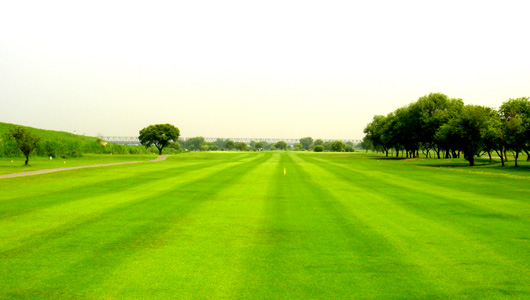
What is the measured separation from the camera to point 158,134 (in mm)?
124188

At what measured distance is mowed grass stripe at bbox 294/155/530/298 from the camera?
7438 millimetres

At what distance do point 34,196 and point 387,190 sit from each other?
2077cm

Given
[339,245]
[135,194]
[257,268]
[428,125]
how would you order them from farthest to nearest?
1. [428,125]
2. [135,194]
3. [339,245]
4. [257,268]

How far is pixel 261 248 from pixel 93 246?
456 cm

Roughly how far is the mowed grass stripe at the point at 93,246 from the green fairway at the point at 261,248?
4 cm

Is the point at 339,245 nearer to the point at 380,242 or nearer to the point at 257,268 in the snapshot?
the point at 380,242

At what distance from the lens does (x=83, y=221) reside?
13.5m

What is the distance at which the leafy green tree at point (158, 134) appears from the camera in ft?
406

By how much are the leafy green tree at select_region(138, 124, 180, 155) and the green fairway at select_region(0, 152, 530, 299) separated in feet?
353

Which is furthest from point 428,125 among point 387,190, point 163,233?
point 163,233

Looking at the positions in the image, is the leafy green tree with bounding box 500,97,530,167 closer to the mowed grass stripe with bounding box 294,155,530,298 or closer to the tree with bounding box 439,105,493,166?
the tree with bounding box 439,105,493,166

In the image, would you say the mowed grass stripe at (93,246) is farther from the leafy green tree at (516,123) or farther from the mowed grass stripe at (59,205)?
the leafy green tree at (516,123)

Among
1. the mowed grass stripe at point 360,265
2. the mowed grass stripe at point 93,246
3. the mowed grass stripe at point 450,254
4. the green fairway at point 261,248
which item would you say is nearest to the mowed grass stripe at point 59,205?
the green fairway at point 261,248

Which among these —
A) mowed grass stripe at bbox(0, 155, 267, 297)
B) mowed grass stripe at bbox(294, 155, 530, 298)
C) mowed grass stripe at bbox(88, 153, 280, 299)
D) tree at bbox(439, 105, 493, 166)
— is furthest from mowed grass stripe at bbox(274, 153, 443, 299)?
tree at bbox(439, 105, 493, 166)
